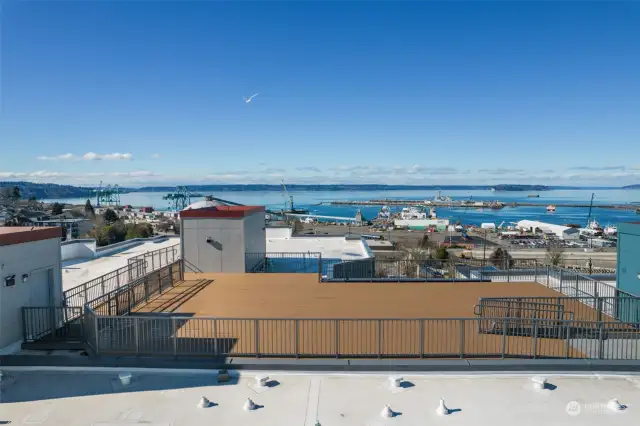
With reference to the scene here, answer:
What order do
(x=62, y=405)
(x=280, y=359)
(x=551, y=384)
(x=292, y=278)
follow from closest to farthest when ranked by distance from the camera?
(x=62, y=405)
(x=551, y=384)
(x=280, y=359)
(x=292, y=278)

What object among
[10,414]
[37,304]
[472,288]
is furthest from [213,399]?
[472,288]

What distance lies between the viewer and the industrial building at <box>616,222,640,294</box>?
1266cm

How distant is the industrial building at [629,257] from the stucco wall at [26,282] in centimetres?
1521

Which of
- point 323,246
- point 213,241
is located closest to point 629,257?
point 213,241

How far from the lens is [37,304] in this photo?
919cm

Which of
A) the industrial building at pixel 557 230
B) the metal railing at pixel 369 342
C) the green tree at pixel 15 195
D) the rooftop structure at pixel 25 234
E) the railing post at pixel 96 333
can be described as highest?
the green tree at pixel 15 195

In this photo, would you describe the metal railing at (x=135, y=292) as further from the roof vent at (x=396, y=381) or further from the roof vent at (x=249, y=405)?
the roof vent at (x=396, y=381)

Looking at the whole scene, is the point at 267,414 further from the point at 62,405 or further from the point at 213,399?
the point at 62,405

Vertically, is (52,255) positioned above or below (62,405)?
above

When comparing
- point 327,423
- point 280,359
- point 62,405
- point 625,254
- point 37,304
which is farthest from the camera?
point 625,254

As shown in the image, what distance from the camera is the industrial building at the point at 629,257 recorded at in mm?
12656

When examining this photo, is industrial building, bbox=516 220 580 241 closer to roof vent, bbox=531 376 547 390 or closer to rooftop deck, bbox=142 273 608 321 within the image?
rooftop deck, bbox=142 273 608 321

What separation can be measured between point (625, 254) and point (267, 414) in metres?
12.0

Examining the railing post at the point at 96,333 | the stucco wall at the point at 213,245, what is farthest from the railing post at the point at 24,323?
the stucco wall at the point at 213,245
